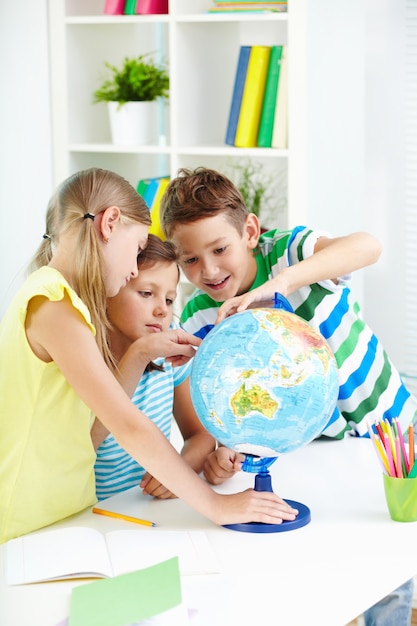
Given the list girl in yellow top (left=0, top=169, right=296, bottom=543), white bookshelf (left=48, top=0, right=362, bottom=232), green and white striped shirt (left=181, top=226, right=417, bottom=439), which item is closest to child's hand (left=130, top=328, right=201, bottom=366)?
girl in yellow top (left=0, top=169, right=296, bottom=543)

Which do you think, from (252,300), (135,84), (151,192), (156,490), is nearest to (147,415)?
(156,490)

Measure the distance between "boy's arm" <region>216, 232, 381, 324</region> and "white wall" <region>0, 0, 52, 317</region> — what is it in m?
1.66

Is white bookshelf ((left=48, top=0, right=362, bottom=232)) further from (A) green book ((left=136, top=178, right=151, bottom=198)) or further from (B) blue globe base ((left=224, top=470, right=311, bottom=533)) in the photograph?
(B) blue globe base ((left=224, top=470, right=311, bottom=533))

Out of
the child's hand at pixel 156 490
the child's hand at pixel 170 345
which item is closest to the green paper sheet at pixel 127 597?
the child's hand at pixel 156 490

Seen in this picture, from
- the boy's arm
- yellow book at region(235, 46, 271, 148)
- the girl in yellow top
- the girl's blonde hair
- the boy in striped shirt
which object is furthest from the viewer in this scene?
yellow book at region(235, 46, 271, 148)

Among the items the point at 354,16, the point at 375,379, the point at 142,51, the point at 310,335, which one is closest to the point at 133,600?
the point at 310,335

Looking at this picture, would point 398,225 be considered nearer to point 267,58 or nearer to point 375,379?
point 267,58

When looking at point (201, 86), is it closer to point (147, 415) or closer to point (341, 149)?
point (341, 149)

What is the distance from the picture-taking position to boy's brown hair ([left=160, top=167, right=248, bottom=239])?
1.89 metres

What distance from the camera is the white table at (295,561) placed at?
119 cm

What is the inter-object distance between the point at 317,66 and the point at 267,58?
0.59ft

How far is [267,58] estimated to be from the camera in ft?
10.3

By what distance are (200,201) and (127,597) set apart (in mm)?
923

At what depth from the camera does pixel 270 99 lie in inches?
124
